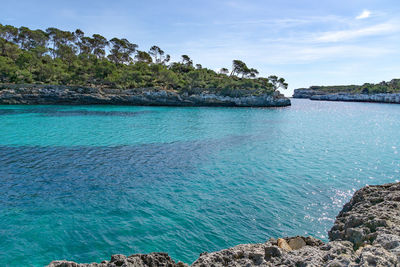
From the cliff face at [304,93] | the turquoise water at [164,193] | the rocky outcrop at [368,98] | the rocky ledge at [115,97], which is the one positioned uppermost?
the cliff face at [304,93]

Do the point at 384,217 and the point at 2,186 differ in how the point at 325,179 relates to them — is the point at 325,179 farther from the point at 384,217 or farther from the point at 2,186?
the point at 2,186

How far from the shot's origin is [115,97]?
55812 mm

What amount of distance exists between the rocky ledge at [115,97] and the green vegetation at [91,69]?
2.89 metres

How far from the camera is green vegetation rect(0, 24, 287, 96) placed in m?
57.1

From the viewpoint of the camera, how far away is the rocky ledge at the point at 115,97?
49.4 metres

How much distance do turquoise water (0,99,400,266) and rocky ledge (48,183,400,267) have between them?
253 cm

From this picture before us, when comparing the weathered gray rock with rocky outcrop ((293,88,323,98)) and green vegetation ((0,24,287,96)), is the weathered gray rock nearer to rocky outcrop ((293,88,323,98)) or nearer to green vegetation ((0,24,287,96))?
green vegetation ((0,24,287,96))

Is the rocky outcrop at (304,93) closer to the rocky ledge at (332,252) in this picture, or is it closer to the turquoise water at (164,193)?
the turquoise water at (164,193)

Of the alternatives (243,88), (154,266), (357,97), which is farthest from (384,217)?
(357,97)

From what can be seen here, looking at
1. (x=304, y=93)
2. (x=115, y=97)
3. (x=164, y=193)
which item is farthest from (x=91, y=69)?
(x=304, y=93)

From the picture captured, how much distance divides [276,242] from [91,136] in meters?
20.8

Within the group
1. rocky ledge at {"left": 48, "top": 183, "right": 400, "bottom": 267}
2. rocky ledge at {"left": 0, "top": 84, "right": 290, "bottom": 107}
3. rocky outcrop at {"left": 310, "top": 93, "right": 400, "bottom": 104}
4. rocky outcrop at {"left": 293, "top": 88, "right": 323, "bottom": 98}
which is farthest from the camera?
rocky outcrop at {"left": 293, "top": 88, "right": 323, "bottom": 98}

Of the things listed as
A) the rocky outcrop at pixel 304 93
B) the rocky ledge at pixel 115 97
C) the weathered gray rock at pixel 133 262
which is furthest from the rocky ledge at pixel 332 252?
the rocky outcrop at pixel 304 93

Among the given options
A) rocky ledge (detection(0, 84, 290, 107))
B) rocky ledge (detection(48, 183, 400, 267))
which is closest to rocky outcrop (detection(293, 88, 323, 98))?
rocky ledge (detection(0, 84, 290, 107))
